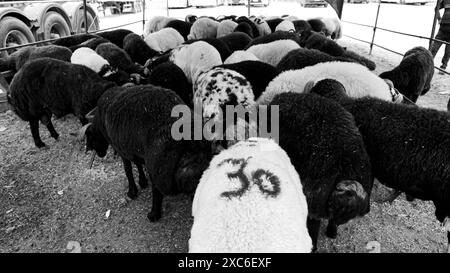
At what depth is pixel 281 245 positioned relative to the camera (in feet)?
5.27

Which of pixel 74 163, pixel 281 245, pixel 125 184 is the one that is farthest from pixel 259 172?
pixel 74 163

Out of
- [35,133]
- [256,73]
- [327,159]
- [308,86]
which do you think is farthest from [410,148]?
[35,133]

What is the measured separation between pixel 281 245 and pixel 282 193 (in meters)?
0.34

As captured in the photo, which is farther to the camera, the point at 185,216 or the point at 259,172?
the point at 185,216

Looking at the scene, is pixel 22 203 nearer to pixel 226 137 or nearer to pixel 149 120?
pixel 149 120

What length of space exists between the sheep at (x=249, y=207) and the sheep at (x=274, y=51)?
381cm

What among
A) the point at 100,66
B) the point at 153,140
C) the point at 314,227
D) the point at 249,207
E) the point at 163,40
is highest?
the point at 163,40

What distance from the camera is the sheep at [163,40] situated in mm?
7766

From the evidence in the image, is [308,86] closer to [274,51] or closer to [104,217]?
[274,51]

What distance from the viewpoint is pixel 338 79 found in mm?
3701

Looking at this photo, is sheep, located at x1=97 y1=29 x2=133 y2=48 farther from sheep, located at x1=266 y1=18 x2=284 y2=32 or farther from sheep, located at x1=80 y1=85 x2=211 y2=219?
sheep, located at x1=80 y1=85 x2=211 y2=219

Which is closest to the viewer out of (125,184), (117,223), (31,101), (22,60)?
(117,223)

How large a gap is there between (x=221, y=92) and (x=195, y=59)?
1859 mm

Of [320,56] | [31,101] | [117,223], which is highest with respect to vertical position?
[320,56]
